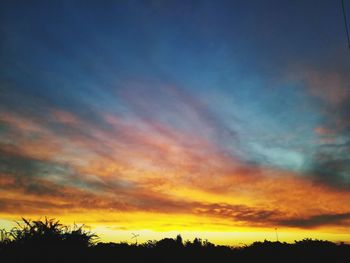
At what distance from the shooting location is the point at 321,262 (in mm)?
16094

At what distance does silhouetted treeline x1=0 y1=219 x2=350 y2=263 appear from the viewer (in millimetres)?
12352

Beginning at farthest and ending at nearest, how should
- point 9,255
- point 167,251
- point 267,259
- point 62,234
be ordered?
point 267,259
point 167,251
point 62,234
point 9,255

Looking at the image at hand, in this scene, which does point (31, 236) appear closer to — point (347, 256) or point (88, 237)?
point (88, 237)

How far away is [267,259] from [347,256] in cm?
412

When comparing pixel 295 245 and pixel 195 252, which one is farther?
pixel 295 245

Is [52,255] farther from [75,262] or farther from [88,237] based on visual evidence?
[88,237]

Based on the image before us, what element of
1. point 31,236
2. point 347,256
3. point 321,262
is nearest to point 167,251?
point 31,236

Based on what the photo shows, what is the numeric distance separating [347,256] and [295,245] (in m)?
2.90

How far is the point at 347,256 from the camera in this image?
653 inches

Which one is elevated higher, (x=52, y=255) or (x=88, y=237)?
(x=88, y=237)

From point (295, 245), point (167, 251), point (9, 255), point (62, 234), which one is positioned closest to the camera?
point (9, 255)

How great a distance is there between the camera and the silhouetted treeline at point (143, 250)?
12352mm

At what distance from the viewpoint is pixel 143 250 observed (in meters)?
15.5

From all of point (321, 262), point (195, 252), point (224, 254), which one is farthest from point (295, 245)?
point (195, 252)
